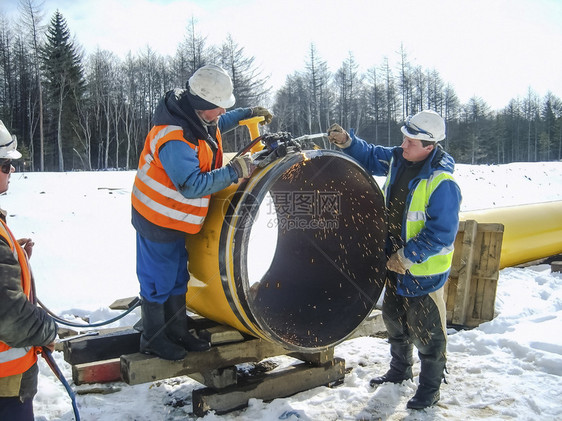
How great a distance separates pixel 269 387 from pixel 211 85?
2155 mm

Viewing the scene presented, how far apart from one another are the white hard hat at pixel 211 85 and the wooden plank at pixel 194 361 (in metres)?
1.62

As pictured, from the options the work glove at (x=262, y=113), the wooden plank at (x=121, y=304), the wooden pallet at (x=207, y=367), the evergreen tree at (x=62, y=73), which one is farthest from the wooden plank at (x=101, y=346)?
the evergreen tree at (x=62, y=73)

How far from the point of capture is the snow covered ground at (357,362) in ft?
11.2

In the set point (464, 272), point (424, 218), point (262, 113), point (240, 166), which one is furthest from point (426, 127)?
point (464, 272)

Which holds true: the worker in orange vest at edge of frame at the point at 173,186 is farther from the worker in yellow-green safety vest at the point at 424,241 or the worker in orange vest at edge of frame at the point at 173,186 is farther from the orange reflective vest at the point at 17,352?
the worker in yellow-green safety vest at the point at 424,241

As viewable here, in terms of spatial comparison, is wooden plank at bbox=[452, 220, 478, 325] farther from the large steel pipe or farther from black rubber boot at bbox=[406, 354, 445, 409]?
black rubber boot at bbox=[406, 354, 445, 409]

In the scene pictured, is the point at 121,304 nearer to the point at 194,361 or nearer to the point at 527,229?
the point at 194,361

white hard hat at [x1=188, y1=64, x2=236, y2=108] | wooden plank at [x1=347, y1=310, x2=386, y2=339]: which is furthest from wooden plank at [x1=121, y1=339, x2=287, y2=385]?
white hard hat at [x1=188, y1=64, x2=236, y2=108]

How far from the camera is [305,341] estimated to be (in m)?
3.43

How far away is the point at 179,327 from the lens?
3.24 metres

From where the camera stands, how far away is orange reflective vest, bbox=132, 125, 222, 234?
3.01 metres

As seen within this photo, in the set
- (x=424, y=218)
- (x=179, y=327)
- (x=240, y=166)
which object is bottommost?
(x=179, y=327)

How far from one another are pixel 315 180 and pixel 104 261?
166 inches

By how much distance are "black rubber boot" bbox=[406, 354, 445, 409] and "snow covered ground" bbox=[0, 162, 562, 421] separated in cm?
6
